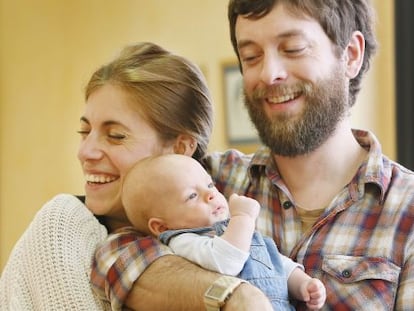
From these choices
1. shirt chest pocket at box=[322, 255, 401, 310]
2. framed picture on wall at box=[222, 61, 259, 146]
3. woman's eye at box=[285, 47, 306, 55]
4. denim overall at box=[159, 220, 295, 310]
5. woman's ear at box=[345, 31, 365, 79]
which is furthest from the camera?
framed picture on wall at box=[222, 61, 259, 146]

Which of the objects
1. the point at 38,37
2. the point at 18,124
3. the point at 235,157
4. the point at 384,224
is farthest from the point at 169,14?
the point at 384,224

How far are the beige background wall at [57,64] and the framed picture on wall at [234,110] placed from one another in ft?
0.14

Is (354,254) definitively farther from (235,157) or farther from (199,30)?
(199,30)

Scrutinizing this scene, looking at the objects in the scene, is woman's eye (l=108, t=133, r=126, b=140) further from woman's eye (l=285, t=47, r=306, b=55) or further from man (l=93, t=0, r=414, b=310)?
woman's eye (l=285, t=47, r=306, b=55)

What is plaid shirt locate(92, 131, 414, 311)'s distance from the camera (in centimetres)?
153

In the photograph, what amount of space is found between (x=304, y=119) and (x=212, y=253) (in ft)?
1.85

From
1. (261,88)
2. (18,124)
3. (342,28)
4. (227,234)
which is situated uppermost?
(342,28)

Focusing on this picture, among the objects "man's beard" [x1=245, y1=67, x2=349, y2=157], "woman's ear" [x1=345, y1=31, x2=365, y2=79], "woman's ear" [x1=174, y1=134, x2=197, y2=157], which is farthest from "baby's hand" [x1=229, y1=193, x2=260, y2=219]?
"woman's ear" [x1=345, y1=31, x2=365, y2=79]

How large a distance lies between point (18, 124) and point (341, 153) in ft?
8.71

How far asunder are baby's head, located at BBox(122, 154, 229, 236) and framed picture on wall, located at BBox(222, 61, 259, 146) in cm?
251

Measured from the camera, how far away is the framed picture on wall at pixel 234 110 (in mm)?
4035

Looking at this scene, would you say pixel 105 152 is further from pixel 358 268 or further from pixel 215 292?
pixel 358 268

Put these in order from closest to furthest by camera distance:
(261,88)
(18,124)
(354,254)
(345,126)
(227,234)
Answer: (227,234) < (354,254) < (261,88) < (345,126) < (18,124)

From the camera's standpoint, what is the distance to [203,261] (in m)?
1.45
